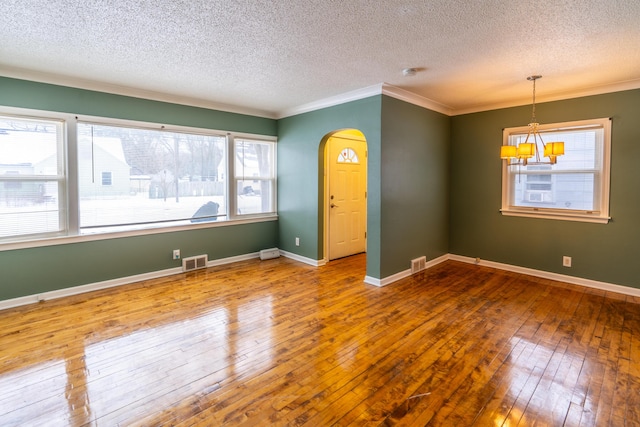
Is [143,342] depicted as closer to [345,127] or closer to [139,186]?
[139,186]

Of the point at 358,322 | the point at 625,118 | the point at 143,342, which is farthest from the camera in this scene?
the point at 625,118

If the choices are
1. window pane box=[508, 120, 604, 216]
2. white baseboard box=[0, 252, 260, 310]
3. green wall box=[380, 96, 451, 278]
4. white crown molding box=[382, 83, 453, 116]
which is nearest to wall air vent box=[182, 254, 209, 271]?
white baseboard box=[0, 252, 260, 310]

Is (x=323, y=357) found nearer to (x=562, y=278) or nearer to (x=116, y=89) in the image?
(x=562, y=278)

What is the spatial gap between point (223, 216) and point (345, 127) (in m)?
2.40

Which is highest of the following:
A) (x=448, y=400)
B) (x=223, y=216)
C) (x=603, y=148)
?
(x=603, y=148)

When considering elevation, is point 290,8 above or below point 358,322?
above

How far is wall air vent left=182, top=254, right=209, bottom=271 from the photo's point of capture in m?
4.68

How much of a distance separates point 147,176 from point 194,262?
1388 mm

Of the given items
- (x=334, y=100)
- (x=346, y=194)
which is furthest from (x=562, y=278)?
(x=334, y=100)

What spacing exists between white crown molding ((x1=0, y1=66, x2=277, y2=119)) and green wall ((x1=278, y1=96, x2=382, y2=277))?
87 centimetres

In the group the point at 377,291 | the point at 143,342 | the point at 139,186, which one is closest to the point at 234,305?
the point at 143,342

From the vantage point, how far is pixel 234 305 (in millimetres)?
3502

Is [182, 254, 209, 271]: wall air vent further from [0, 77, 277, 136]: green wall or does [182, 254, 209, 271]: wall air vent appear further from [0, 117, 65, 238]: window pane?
[0, 77, 277, 136]: green wall

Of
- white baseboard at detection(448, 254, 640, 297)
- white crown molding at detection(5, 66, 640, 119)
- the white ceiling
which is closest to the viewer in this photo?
the white ceiling
